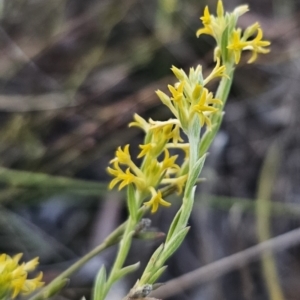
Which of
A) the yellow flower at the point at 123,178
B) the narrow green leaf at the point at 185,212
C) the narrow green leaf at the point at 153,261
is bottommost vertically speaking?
the narrow green leaf at the point at 153,261

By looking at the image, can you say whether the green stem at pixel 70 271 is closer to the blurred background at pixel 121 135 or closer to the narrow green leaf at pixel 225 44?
the narrow green leaf at pixel 225 44

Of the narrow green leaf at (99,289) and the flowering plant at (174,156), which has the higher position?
the flowering plant at (174,156)

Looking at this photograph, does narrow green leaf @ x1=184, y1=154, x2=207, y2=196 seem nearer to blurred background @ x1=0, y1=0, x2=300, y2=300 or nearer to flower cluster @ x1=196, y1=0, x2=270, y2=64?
flower cluster @ x1=196, y1=0, x2=270, y2=64

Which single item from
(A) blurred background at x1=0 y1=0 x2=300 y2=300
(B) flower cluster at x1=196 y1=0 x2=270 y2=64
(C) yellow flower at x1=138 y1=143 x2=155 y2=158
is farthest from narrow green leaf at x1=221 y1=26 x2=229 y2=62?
(A) blurred background at x1=0 y1=0 x2=300 y2=300

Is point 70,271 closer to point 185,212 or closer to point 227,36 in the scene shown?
point 185,212

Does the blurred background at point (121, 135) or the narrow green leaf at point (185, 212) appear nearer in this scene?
the narrow green leaf at point (185, 212)

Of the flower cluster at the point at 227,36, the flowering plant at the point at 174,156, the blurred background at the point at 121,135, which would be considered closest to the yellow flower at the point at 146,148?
the flowering plant at the point at 174,156

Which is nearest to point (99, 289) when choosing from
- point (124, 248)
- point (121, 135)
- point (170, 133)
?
point (124, 248)

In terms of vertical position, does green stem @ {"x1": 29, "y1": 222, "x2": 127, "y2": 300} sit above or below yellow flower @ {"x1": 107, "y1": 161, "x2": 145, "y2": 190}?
below
